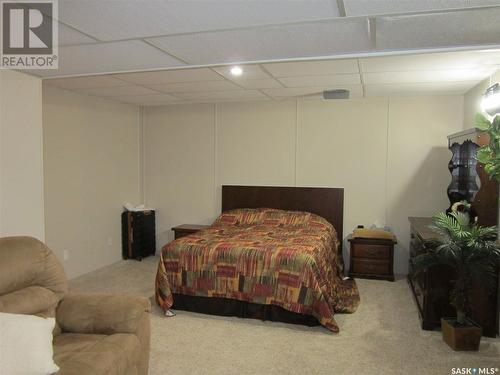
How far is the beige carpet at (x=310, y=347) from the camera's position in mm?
2680

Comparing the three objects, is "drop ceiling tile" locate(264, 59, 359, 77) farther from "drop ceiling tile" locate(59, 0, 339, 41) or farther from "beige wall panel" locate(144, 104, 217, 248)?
"beige wall panel" locate(144, 104, 217, 248)

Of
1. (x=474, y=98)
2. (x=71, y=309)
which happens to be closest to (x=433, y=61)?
(x=474, y=98)

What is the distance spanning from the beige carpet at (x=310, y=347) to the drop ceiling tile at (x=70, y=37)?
2274 mm

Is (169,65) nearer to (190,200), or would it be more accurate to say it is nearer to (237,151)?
(237,151)

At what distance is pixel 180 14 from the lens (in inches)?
78.4

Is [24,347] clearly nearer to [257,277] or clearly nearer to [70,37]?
[70,37]

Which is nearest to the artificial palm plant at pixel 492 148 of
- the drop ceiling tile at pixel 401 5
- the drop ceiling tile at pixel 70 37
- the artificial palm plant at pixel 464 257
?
the artificial palm plant at pixel 464 257

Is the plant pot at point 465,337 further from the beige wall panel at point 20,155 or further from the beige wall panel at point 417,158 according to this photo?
the beige wall panel at point 20,155

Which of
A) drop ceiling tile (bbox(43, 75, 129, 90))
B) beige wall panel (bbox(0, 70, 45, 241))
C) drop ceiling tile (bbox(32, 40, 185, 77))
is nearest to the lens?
drop ceiling tile (bbox(32, 40, 185, 77))

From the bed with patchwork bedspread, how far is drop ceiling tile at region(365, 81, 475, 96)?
183cm

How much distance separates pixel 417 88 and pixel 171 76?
274cm

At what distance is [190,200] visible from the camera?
19.1 feet

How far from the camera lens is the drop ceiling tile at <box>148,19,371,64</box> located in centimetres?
221

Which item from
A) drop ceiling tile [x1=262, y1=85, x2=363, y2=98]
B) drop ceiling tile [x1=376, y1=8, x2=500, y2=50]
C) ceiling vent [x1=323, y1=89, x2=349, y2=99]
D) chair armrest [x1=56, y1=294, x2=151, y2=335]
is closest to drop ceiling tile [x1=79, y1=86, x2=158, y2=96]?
drop ceiling tile [x1=262, y1=85, x2=363, y2=98]
